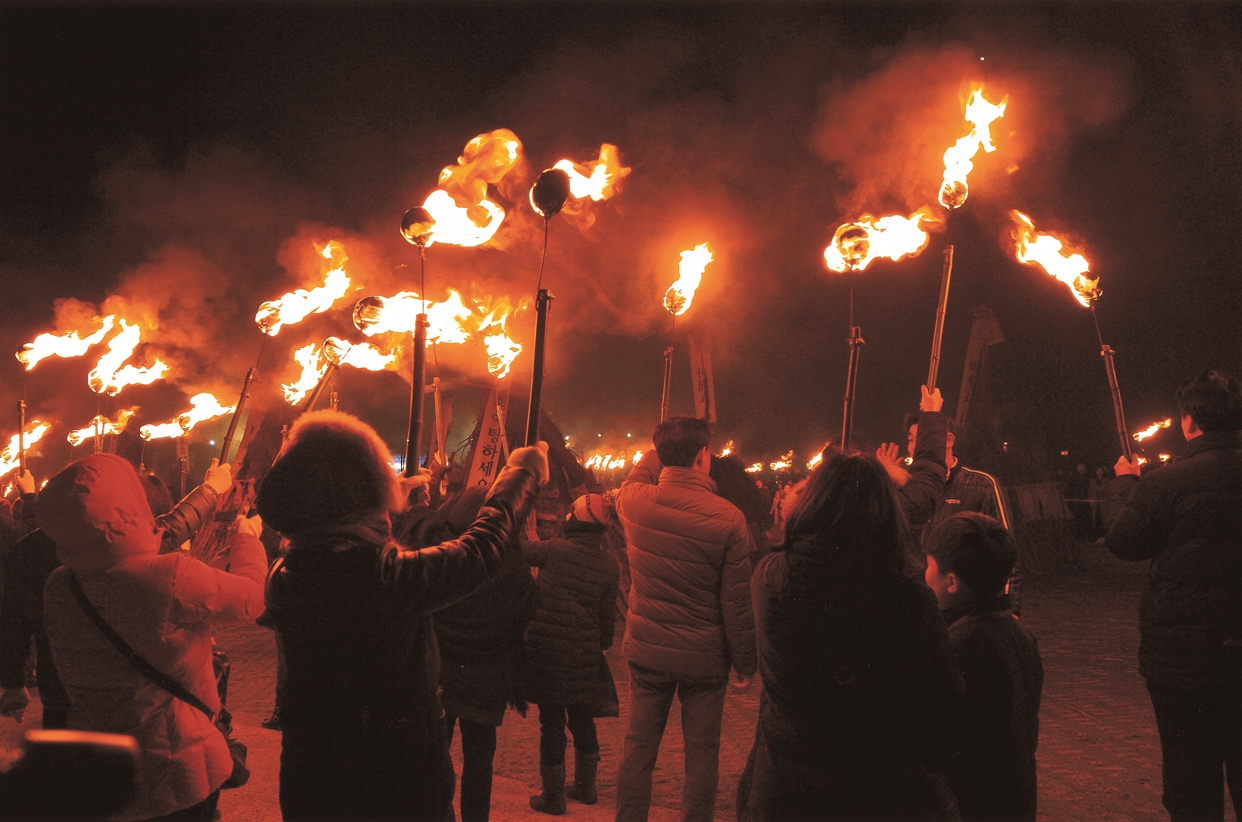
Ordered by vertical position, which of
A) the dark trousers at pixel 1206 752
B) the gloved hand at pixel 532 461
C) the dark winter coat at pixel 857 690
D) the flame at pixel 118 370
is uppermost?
the flame at pixel 118 370

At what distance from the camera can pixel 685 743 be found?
11.6 ft

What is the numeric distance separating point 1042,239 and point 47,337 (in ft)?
27.4

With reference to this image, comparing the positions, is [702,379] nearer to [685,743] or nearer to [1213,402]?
[685,743]

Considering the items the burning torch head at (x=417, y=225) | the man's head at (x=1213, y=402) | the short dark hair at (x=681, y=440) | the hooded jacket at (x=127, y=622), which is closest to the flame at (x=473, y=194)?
the burning torch head at (x=417, y=225)

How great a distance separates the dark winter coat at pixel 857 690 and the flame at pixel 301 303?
408 cm

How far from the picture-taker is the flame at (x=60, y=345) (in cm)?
669

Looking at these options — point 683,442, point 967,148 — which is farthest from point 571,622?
point 967,148

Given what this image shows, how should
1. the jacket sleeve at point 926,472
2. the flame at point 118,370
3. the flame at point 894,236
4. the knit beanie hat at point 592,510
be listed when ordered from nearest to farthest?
the jacket sleeve at point 926,472 < the knit beanie hat at point 592,510 < the flame at point 894,236 < the flame at point 118,370

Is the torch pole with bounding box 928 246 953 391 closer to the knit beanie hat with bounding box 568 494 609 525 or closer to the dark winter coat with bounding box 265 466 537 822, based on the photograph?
the knit beanie hat with bounding box 568 494 609 525

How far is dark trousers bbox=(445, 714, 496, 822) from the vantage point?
12.4 ft

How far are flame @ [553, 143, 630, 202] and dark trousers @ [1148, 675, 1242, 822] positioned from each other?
4080mm

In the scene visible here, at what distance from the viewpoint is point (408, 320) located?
5.14m

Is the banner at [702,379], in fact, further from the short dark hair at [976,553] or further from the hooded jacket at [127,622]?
the hooded jacket at [127,622]

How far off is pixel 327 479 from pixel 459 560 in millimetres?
431
